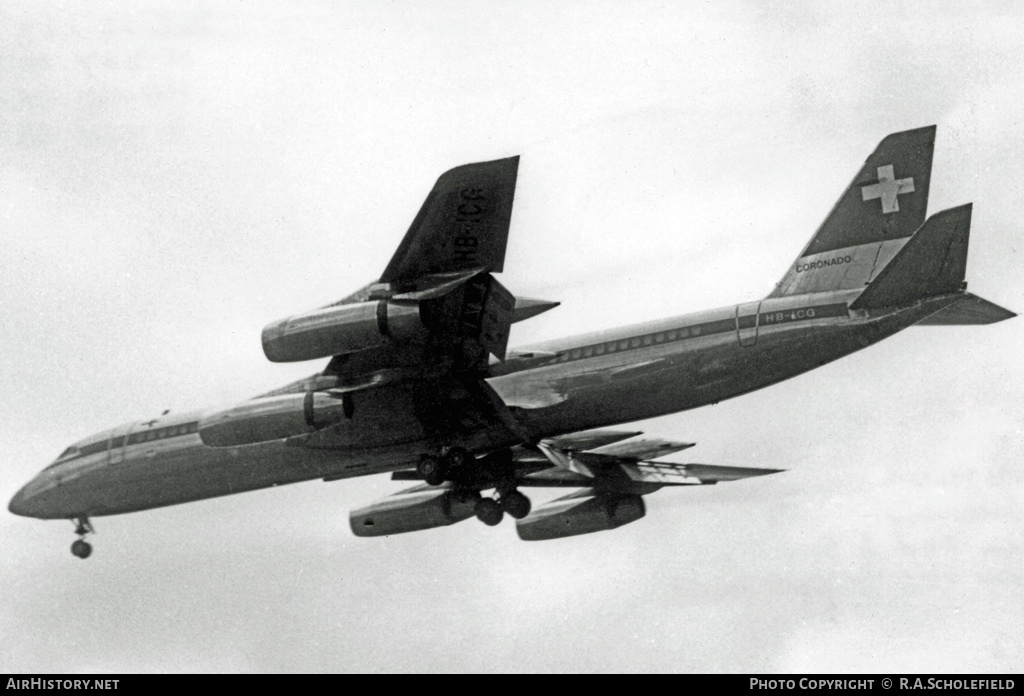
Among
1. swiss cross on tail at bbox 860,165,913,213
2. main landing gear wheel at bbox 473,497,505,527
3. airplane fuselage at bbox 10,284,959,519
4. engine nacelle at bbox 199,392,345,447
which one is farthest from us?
main landing gear wheel at bbox 473,497,505,527

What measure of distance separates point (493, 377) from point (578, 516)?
4.92 m

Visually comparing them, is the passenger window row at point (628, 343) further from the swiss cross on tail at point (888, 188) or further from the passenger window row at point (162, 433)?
the passenger window row at point (162, 433)

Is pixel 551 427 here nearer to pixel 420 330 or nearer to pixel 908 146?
pixel 420 330

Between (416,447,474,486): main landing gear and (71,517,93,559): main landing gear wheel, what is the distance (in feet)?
26.7

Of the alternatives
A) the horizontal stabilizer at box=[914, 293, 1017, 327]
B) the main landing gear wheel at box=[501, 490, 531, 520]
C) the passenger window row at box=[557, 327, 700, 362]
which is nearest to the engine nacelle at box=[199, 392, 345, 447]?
the main landing gear wheel at box=[501, 490, 531, 520]

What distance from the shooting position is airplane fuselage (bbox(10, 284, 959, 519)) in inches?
1013

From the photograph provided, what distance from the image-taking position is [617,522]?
31.1 m

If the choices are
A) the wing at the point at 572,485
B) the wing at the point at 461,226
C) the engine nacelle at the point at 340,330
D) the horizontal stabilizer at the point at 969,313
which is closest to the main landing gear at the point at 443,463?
the wing at the point at 572,485

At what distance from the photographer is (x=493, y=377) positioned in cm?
2788

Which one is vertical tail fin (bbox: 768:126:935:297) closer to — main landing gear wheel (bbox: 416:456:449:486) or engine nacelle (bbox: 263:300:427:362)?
main landing gear wheel (bbox: 416:456:449:486)

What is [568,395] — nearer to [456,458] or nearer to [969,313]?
[456,458]

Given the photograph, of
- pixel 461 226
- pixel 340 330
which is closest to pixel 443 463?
pixel 340 330

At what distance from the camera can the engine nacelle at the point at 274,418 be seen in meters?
26.8

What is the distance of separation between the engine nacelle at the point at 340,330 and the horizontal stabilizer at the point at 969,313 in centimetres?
859
